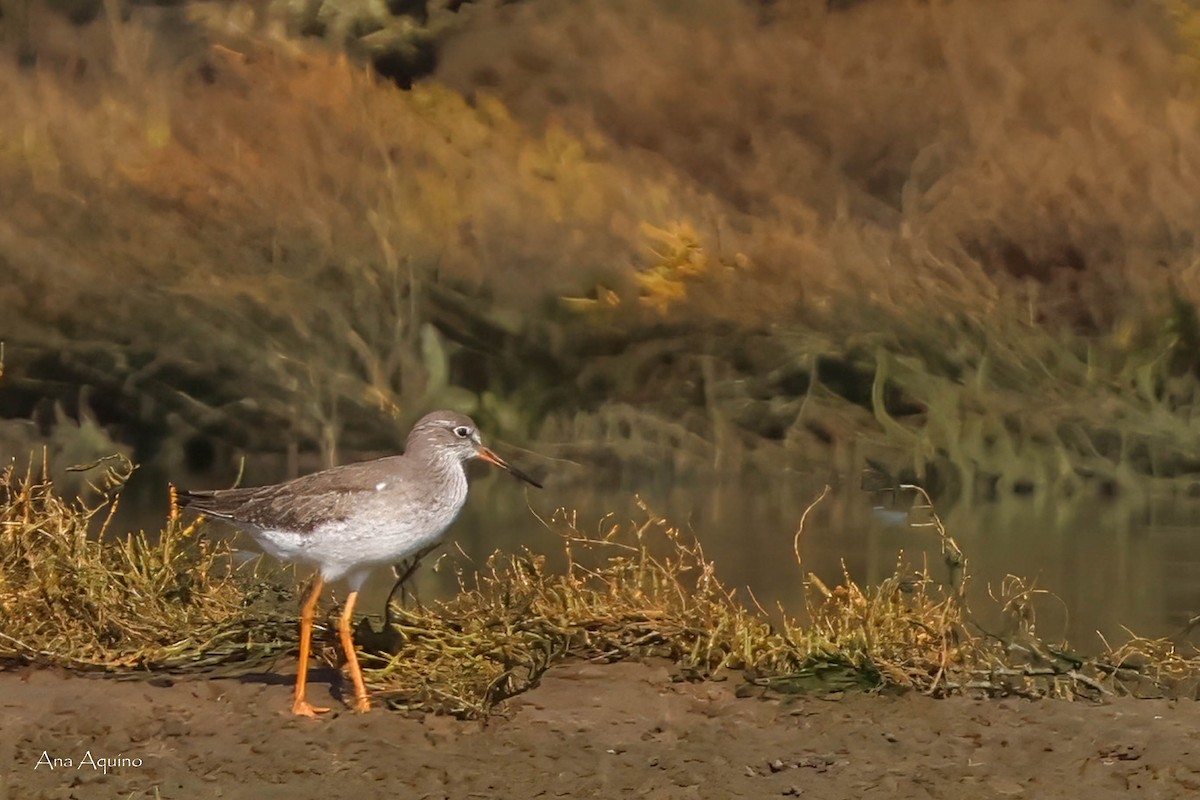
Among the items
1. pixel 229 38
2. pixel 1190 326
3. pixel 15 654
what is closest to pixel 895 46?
pixel 1190 326

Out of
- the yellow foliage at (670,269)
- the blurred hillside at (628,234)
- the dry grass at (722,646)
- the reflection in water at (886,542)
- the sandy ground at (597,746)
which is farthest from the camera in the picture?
the yellow foliage at (670,269)

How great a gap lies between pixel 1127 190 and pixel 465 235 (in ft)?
9.74

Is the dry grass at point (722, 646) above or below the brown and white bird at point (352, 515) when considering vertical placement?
below

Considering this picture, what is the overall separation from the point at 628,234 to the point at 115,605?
192 inches

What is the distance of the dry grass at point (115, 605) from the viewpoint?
16.3ft

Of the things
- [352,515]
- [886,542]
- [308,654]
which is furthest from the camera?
[886,542]

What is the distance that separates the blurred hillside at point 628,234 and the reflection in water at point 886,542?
25.3 inches

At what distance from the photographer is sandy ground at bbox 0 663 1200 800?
4.15 m

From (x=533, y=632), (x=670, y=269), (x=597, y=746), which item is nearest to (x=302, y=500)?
(x=533, y=632)

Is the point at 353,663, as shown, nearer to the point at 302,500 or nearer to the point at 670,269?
the point at 302,500

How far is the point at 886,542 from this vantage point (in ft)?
23.1

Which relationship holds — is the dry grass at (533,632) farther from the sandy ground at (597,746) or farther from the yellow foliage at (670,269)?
the yellow foliage at (670,269)
